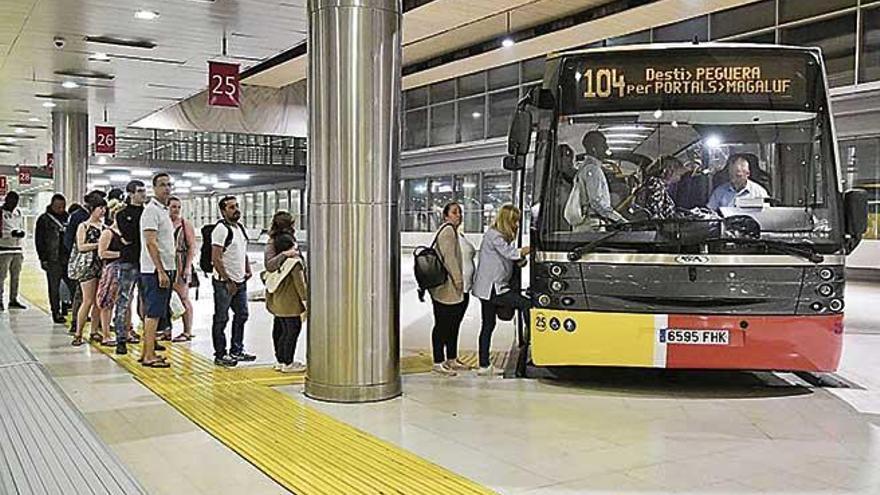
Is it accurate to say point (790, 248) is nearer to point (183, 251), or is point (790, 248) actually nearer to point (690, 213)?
point (690, 213)

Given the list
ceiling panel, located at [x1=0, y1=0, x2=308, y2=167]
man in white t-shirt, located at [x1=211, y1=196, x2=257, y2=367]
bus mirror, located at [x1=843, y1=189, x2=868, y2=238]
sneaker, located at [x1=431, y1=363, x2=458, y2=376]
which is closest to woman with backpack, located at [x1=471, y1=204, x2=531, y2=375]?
sneaker, located at [x1=431, y1=363, x2=458, y2=376]

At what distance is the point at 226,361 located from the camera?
7098 millimetres

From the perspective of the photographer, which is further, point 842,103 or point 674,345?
point 842,103

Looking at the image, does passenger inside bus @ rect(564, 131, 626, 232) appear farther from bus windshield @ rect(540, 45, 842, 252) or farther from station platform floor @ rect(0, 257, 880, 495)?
station platform floor @ rect(0, 257, 880, 495)

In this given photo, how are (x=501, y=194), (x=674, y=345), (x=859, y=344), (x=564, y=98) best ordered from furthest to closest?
(x=501, y=194) < (x=859, y=344) < (x=564, y=98) < (x=674, y=345)

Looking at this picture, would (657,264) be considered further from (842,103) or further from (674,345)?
Result: (842,103)

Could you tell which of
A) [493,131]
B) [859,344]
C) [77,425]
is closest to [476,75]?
[493,131]

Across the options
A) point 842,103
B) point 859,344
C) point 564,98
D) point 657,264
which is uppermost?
point 842,103

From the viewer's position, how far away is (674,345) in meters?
5.84

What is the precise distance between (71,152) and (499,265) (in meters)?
11.1

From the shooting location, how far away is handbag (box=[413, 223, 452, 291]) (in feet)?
21.8

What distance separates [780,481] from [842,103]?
13763 mm

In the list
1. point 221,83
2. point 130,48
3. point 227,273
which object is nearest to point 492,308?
point 227,273

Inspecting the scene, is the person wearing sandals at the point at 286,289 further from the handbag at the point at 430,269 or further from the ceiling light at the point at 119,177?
the ceiling light at the point at 119,177
